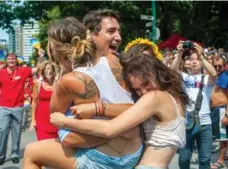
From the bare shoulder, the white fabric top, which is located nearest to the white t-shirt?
the white fabric top

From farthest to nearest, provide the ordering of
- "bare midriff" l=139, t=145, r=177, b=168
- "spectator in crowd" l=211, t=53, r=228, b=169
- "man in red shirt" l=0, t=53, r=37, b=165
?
"man in red shirt" l=0, t=53, r=37, b=165 < "spectator in crowd" l=211, t=53, r=228, b=169 < "bare midriff" l=139, t=145, r=177, b=168

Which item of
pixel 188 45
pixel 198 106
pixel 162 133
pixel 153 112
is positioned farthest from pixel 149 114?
pixel 198 106

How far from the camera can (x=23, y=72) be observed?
9219 millimetres

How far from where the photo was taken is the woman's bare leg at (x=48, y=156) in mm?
3045

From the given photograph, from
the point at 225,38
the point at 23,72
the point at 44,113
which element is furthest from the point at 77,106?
the point at 225,38

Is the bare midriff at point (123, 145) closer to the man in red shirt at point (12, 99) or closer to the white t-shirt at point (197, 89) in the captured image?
the white t-shirt at point (197, 89)

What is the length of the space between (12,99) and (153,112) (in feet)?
20.8

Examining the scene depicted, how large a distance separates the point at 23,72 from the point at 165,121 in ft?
20.9

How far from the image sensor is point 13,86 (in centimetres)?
918

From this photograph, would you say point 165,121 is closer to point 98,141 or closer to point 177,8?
point 98,141

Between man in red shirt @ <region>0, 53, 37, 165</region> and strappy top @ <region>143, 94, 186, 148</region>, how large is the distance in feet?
20.0

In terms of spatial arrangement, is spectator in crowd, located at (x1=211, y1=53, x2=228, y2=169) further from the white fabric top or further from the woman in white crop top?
the white fabric top

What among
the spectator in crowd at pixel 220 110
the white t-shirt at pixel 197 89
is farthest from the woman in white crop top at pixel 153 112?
the spectator in crowd at pixel 220 110

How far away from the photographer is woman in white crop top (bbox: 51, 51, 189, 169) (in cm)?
300
